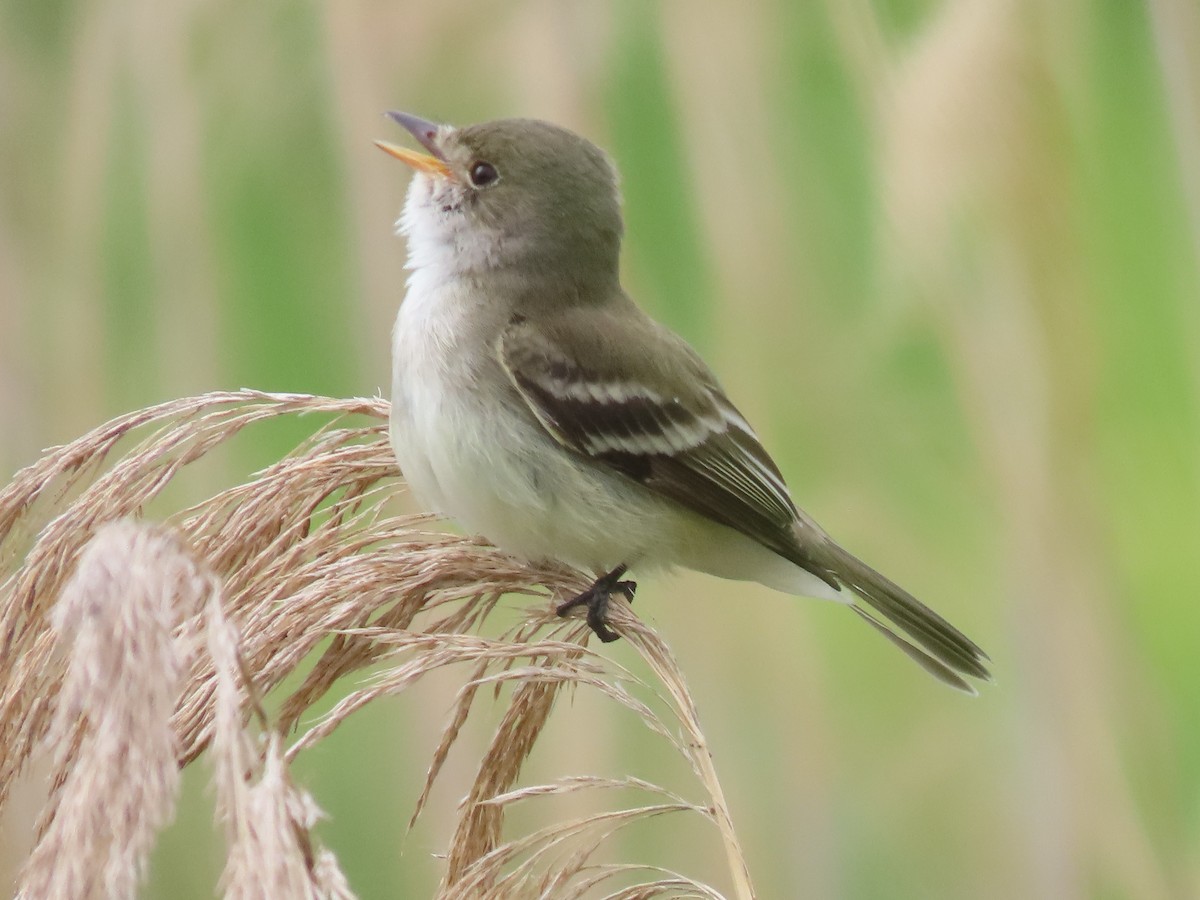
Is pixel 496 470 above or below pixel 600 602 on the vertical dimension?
above

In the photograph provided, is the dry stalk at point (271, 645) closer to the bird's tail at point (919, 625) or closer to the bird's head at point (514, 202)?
the bird's head at point (514, 202)

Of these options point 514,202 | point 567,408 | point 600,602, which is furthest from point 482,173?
point 600,602

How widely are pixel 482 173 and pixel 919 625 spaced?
960 millimetres

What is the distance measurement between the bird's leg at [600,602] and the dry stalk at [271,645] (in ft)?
0.12

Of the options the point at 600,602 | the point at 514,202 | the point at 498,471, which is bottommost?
the point at 600,602

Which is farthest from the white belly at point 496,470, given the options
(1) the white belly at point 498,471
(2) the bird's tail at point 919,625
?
(2) the bird's tail at point 919,625

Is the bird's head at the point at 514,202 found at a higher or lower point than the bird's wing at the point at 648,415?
higher

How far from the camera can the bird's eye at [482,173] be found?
77.7 inches

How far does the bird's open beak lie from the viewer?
1908 mm

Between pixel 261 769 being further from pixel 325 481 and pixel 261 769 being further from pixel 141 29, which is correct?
pixel 141 29

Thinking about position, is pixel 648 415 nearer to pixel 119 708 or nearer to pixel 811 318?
pixel 811 318

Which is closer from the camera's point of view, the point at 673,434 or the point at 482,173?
the point at 673,434

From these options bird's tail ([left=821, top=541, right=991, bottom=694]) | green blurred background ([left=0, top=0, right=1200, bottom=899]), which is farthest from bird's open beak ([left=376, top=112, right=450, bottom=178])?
bird's tail ([left=821, top=541, right=991, bottom=694])

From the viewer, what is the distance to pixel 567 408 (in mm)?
1728
